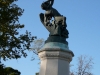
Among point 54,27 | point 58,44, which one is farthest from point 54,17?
point 58,44

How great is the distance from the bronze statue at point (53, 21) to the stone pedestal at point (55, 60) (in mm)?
794

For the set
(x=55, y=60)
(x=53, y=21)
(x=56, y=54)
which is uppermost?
(x=53, y=21)

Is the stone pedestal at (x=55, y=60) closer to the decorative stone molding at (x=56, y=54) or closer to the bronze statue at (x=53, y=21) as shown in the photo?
the decorative stone molding at (x=56, y=54)

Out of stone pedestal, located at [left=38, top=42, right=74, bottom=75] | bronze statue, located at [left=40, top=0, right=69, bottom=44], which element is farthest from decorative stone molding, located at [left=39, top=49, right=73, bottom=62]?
bronze statue, located at [left=40, top=0, right=69, bottom=44]

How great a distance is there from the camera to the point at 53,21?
9.25m

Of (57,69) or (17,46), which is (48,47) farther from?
(17,46)

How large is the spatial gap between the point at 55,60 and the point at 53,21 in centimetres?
189

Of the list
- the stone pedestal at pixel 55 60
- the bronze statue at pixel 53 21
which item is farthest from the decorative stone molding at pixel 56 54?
the bronze statue at pixel 53 21

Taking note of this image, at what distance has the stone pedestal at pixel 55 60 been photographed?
8.18 m

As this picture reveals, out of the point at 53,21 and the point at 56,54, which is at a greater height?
the point at 53,21

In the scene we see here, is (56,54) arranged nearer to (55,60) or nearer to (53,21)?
(55,60)

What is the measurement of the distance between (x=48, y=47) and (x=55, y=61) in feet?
2.05

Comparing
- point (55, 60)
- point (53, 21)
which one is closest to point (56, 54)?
point (55, 60)

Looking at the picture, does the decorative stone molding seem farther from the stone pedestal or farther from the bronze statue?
the bronze statue
